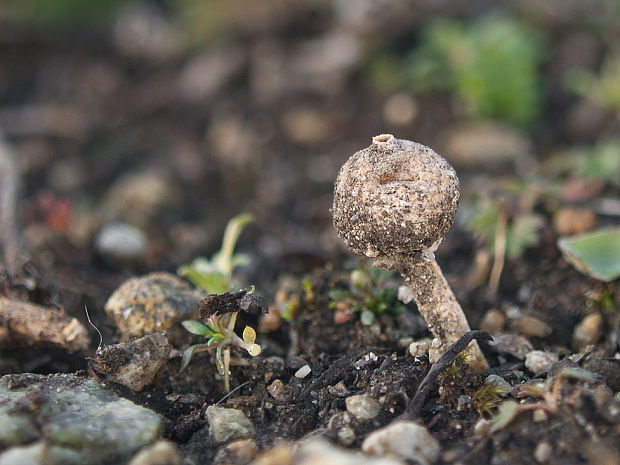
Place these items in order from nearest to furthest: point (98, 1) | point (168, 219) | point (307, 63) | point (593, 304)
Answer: point (593, 304), point (168, 219), point (307, 63), point (98, 1)

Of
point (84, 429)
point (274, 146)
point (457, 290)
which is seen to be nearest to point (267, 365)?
point (84, 429)

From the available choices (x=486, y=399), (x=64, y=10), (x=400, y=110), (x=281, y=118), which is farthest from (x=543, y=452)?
(x=64, y=10)

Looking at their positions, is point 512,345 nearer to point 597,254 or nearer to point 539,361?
point 539,361

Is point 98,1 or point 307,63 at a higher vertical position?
point 98,1

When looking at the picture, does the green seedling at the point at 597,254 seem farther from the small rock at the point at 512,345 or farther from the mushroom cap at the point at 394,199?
the mushroom cap at the point at 394,199

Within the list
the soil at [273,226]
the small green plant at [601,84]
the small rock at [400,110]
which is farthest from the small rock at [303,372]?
the small green plant at [601,84]

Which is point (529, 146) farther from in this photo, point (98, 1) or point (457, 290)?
point (98, 1)

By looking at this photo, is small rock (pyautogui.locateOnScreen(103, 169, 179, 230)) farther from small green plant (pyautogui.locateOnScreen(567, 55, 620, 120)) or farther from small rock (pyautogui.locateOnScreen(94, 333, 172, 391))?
small green plant (pyautogui.locateOnScreen(567, 55, 620, 120))

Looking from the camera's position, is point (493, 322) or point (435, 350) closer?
point (435, 350)
